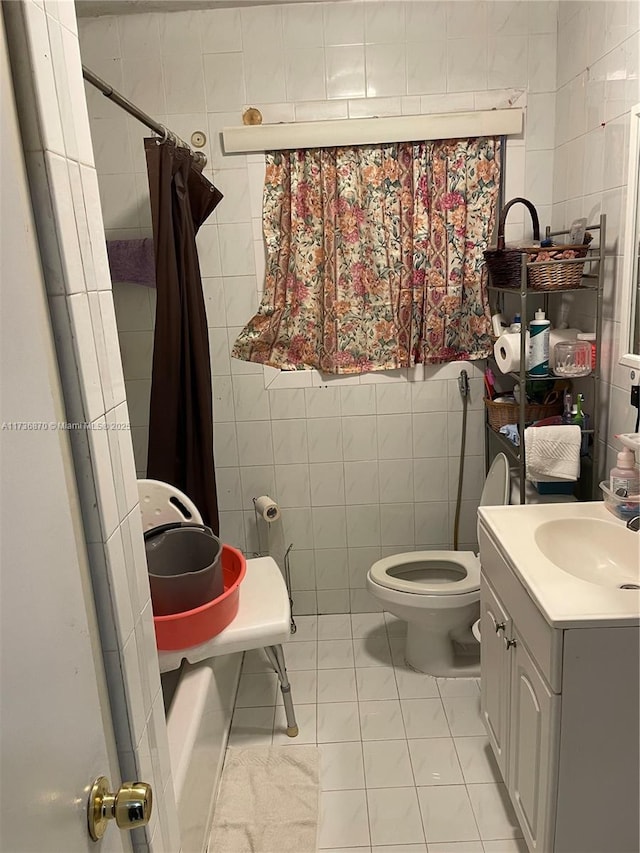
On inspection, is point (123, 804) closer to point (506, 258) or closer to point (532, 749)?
point (532, 749)

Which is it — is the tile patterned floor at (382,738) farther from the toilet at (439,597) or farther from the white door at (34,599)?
the white door at (34,599)

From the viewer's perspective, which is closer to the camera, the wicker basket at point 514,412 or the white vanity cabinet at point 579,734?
the white vanity cabinet at point 579,734

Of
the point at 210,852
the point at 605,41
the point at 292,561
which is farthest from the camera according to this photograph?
the point at 292,561

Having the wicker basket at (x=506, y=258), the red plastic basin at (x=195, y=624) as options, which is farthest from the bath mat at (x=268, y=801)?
the wicker basket at (x=506, y=258)

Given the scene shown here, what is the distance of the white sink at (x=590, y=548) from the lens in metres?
1.70

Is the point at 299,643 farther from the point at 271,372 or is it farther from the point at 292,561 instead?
the point at 271,372

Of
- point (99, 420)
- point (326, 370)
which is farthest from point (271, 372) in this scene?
point (99, 420)

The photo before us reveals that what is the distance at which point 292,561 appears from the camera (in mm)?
2990

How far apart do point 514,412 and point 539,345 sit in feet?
1.15

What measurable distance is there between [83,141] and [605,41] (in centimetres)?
186

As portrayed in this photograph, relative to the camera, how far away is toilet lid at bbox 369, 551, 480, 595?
8.43 ft

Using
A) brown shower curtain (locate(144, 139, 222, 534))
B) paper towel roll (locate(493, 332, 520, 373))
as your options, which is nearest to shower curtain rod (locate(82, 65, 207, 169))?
brown shower curtain (locate(144, 139, 222, 534))

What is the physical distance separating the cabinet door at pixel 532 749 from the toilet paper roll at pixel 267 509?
1.30 metres

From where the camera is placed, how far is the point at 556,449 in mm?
2162
